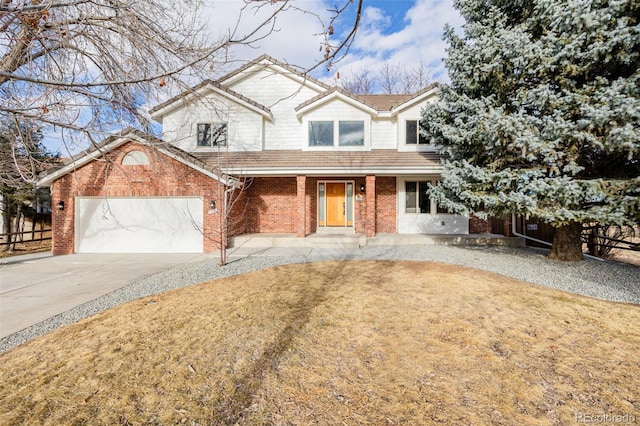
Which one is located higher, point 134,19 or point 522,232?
point 134,19

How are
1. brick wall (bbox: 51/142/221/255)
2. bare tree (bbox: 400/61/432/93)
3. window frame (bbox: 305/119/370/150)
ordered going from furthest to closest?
bare tree (bbox: 400/61/432/93)
window frame (bbox: 305/119/370/150)
brick wall (bbox: 51/142/221/255)

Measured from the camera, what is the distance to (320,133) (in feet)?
40.4

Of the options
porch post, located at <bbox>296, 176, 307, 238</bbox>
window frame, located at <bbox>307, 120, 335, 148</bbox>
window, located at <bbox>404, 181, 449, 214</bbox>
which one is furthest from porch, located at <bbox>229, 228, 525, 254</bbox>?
window frame, located at <bbox>307, 120, 335, 148</bbox>

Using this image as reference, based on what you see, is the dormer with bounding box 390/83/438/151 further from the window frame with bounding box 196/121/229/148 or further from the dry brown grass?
the dry brown grass

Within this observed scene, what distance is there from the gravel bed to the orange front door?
2.79 metres

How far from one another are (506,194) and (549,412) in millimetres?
6462

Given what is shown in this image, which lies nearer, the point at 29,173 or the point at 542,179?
the point at 29,173

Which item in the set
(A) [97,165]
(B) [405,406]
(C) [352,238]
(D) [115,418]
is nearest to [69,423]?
(D) [115,418]

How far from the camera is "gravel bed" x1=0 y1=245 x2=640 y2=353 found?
5059 millimetres

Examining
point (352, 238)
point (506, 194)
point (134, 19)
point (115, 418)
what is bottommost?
point (115, 418)

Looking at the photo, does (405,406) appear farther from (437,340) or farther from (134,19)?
(134,19)

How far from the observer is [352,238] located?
34.8 ft

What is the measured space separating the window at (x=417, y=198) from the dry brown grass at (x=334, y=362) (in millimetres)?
7109

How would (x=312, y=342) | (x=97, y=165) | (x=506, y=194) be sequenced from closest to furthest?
(x=312, y=342)
(x=506, y=194)
(x=97, y=165)
